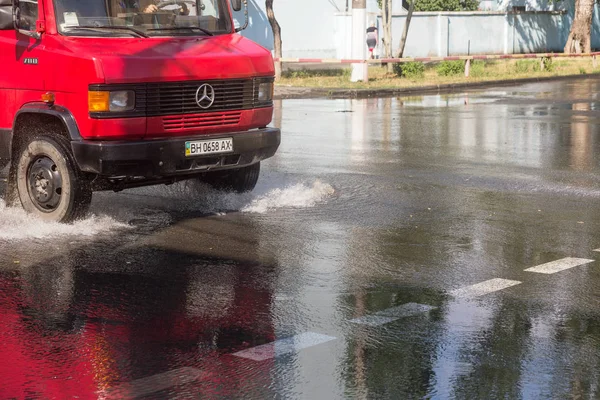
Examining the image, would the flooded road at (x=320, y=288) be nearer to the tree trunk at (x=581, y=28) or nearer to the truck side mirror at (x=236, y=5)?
the truck side mirror at (x=236, y=5)

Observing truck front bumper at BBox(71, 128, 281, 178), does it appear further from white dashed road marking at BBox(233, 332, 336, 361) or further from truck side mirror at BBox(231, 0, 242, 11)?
white dashed road marking at BBox(233, 332, 336, 361)

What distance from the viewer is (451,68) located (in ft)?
115

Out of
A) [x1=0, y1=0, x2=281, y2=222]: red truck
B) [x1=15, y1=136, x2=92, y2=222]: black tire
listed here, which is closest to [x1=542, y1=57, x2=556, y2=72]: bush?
[x1=0, y1=0, x2=281, y2=222]: red truck

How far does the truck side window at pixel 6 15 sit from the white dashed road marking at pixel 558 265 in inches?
199

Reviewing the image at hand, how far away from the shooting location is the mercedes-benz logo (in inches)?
397

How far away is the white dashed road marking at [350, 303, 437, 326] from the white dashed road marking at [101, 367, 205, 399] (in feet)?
4.32

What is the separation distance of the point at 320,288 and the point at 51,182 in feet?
11.1

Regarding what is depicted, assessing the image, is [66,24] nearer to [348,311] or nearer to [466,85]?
[348,311]

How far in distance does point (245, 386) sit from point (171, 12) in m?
5.87

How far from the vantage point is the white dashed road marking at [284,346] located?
238 inches

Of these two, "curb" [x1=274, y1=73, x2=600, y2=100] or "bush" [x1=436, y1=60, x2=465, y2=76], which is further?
"bush" [x1=436, y1=60, x2=465, y2=76]

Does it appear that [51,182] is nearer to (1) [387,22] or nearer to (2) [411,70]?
(2) [411,70]

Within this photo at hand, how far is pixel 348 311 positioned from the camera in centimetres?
701

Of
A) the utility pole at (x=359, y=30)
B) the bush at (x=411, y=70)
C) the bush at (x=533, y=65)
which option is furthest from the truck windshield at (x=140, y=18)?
the bush at (x=533, y=65)
